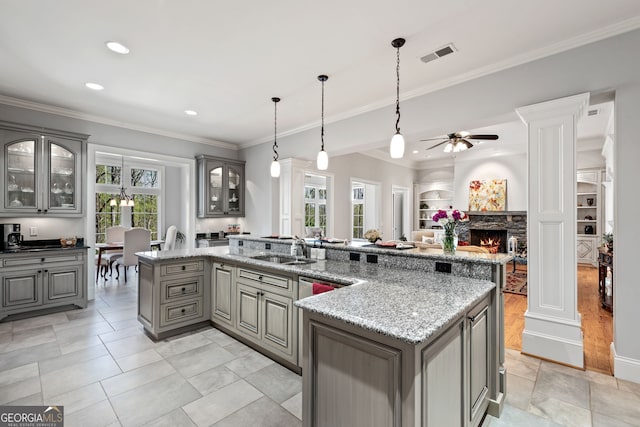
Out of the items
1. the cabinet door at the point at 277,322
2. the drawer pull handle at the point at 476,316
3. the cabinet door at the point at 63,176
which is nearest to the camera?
the drawer pull handle at the point at 476,316

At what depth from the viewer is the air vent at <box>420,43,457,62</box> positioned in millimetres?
2699

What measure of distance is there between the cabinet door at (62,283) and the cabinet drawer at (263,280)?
2.77 metres

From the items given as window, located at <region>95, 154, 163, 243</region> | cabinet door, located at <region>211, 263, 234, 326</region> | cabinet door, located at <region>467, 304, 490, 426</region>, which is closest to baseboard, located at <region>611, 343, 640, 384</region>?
cabinet door, located at <region>467, 304, 490, 426</region>

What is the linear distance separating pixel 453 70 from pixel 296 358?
10.3ft

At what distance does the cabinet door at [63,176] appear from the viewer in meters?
4.09

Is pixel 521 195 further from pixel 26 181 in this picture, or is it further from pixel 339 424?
pixel 26 181

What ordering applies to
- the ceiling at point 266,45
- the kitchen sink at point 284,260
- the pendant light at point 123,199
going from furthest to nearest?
1. the pendant light at point 123,199
2. the kitchen sink at point 284,260
3. the ceiling at point 266,45

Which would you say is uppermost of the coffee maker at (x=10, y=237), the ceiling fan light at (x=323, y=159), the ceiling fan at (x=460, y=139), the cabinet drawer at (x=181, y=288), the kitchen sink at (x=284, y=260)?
the ceiling fan at (x=460, y=139)

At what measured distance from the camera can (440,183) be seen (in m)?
9.30

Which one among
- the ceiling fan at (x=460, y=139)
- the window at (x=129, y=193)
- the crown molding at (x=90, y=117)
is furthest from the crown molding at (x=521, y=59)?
the window at (x=129, y=193)

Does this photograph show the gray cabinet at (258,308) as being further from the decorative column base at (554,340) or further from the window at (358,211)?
the window at (358,211)

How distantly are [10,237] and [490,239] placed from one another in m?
9.47

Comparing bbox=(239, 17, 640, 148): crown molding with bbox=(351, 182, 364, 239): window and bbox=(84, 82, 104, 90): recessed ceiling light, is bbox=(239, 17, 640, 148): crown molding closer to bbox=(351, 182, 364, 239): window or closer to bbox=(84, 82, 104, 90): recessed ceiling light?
bbox=(84, 82, 104, 90): recessed ceiling light

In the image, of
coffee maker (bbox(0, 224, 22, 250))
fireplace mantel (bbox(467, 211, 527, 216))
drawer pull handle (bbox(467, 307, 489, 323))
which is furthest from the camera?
fireplace mantel (bbox(467, 211, 527, 216))
